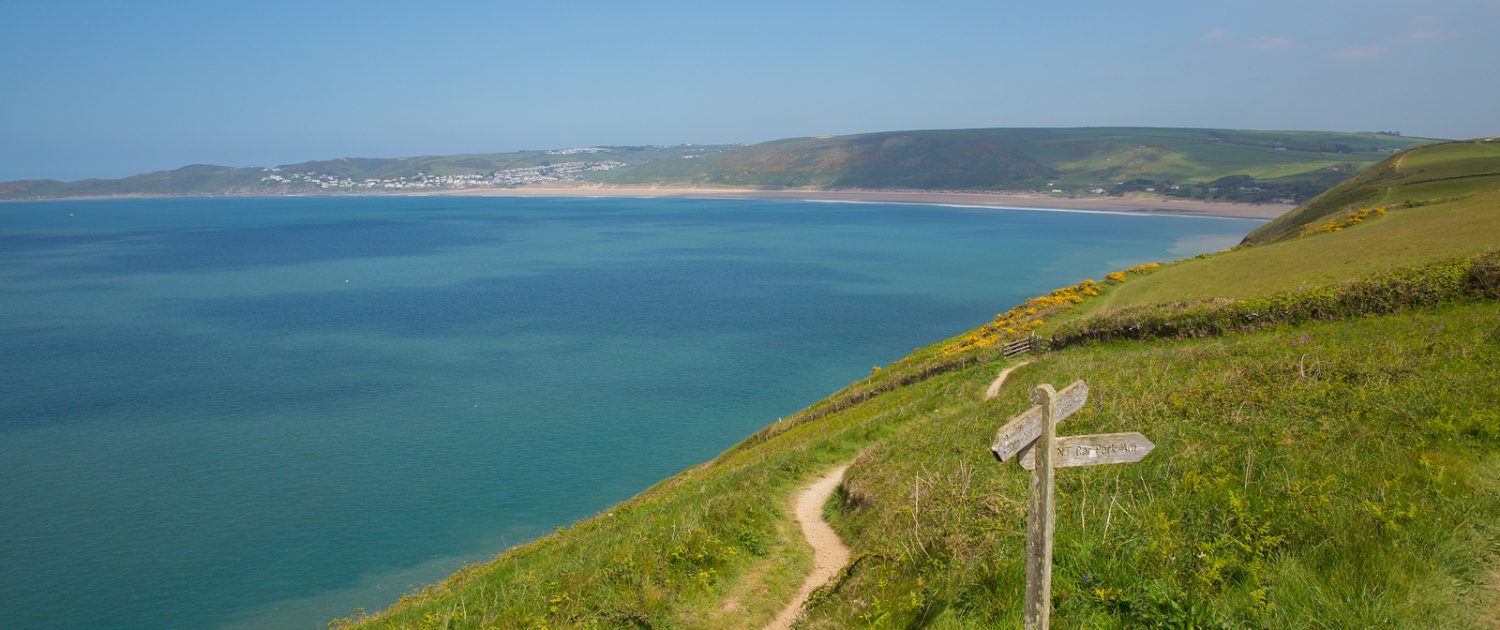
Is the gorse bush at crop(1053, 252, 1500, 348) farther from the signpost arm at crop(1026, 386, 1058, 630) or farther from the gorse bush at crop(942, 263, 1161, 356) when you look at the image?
the signpost arm at crop(1026, 386, 1058, 630)

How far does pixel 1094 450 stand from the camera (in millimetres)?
6289

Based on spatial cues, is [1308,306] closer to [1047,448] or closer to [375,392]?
[1047,448]

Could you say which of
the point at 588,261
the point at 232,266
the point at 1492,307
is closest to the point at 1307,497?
the point at 1492,307

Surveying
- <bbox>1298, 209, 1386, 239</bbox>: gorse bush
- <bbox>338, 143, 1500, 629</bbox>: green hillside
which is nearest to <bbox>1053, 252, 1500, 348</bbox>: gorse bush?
<bbox>338, 143, 1500, 629</bbox>: green hillside

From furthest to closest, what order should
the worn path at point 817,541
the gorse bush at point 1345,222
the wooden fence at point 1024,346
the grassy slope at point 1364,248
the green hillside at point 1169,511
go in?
the gorse bush at point 1345,222
the wooden fence at point 1024,346
the grassy slope at point 1364,248
the worn path at point 817,541
the green hillside at point 1169,511

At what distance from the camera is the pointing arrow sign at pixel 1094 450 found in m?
6.16

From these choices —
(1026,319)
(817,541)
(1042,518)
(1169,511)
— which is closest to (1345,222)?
(1026,319)

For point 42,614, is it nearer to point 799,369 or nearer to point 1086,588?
point 1086,588

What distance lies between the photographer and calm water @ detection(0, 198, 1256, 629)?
2623 centimetres

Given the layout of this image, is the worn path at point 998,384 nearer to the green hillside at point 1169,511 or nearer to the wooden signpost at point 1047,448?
the green hillside at point 1169,511

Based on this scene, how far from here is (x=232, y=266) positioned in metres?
103

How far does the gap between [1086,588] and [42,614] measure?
26.9 meters

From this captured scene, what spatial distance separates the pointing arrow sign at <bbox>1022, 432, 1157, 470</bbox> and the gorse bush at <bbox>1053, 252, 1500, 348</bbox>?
64.9 feet

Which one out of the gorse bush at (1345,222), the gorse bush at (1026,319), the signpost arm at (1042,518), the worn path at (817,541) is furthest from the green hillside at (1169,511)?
the gorse bush at (1345,222)
